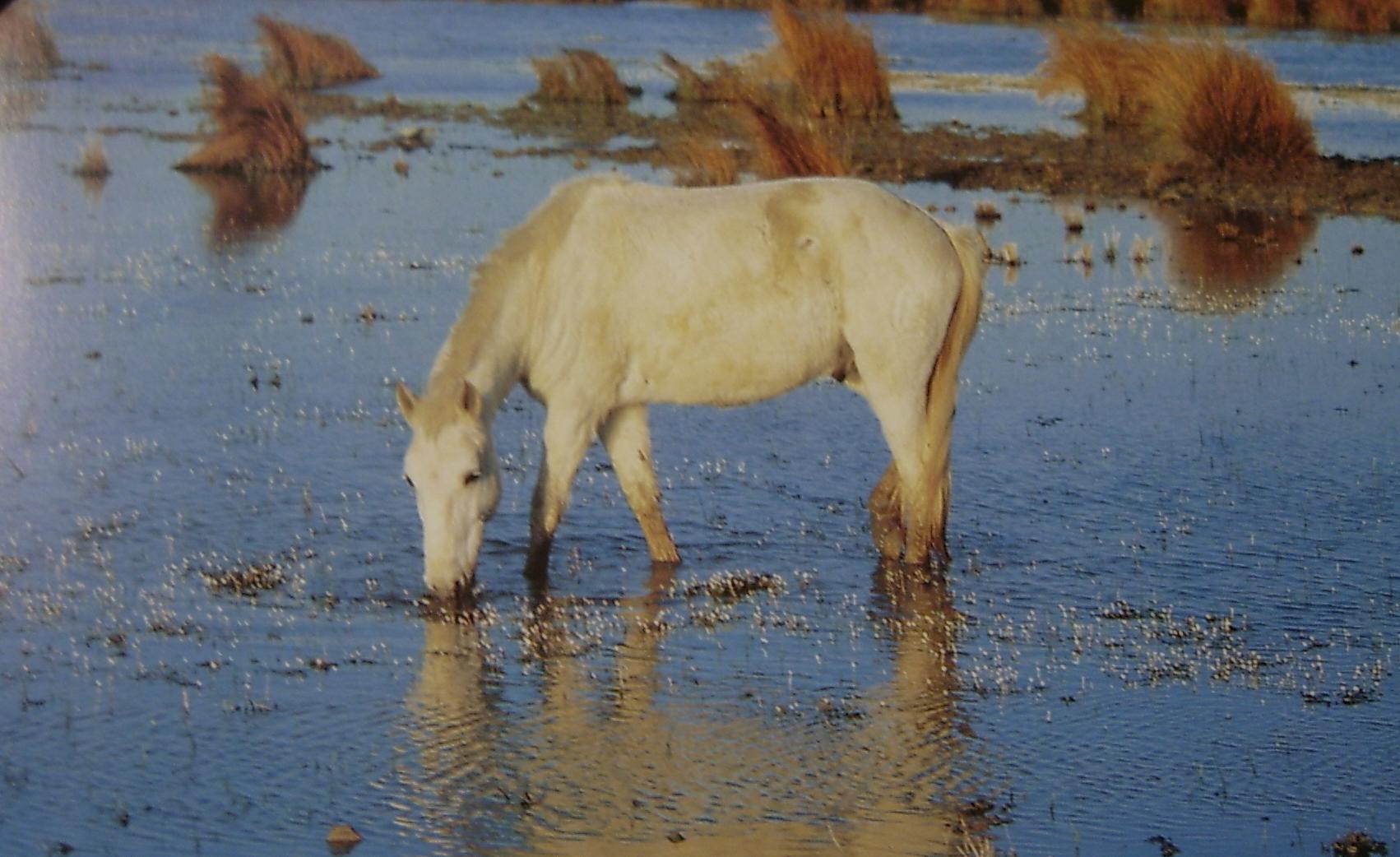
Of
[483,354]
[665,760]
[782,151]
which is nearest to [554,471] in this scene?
[483,354]

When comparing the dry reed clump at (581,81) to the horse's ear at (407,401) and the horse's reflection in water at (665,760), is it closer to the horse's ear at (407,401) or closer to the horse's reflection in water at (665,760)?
the horse's ear at (407,401)

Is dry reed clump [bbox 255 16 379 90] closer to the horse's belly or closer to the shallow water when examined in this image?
the shallow water

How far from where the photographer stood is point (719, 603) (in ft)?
26.9

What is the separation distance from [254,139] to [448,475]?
588 inches

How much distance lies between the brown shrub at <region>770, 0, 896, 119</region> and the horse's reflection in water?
17.4 metres

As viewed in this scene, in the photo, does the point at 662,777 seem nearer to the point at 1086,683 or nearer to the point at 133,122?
the point at 1086,683

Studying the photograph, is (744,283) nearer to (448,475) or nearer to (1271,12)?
(448,475)

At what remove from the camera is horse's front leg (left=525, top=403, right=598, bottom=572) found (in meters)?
8.52

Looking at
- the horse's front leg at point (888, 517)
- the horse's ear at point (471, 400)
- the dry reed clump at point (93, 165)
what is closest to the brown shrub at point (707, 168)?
the dry reed clump at point (93, 165)

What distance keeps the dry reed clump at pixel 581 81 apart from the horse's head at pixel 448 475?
831 inches

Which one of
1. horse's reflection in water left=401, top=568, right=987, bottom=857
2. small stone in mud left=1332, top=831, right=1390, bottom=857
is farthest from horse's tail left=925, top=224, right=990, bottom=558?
small stone in mud left=1332, top=831, right=1390, bottom=857

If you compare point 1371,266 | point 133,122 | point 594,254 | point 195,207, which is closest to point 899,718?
point 594,254

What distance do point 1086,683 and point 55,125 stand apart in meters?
21.7

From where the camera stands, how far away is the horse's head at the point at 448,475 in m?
7.70
